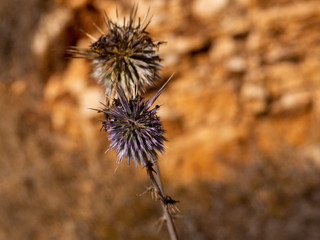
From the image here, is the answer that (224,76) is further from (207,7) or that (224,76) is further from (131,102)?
(131,102)

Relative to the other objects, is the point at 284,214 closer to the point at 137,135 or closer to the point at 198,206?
the point at 198,206

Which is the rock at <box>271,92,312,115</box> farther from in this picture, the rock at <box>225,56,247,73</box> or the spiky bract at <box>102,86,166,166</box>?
the spiky bract at <box>102,86,166,166</box>

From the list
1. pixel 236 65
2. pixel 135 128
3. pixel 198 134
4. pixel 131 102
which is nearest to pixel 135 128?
pixel 135 128

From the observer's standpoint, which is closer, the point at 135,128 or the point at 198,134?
the point at 135,128

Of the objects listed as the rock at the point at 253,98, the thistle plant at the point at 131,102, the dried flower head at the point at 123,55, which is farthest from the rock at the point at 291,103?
the dried flower head at the point at 123,55

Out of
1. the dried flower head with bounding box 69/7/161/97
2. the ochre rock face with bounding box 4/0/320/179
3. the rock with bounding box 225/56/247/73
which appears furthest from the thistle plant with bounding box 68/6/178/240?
the rock with bounding box 225/56/247/73

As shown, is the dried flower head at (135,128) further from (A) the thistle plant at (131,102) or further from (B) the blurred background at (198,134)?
(B) the blurred background at (198,134)

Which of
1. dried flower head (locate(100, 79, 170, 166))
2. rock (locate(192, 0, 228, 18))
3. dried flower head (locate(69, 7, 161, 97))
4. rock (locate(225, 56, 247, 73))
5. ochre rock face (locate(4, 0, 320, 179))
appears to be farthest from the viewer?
rock (locate(225, 56, 247, 73))

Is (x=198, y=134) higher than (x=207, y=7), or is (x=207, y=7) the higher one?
(x=207, y=7)

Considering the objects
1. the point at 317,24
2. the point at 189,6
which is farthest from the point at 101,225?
the point at 317,24
